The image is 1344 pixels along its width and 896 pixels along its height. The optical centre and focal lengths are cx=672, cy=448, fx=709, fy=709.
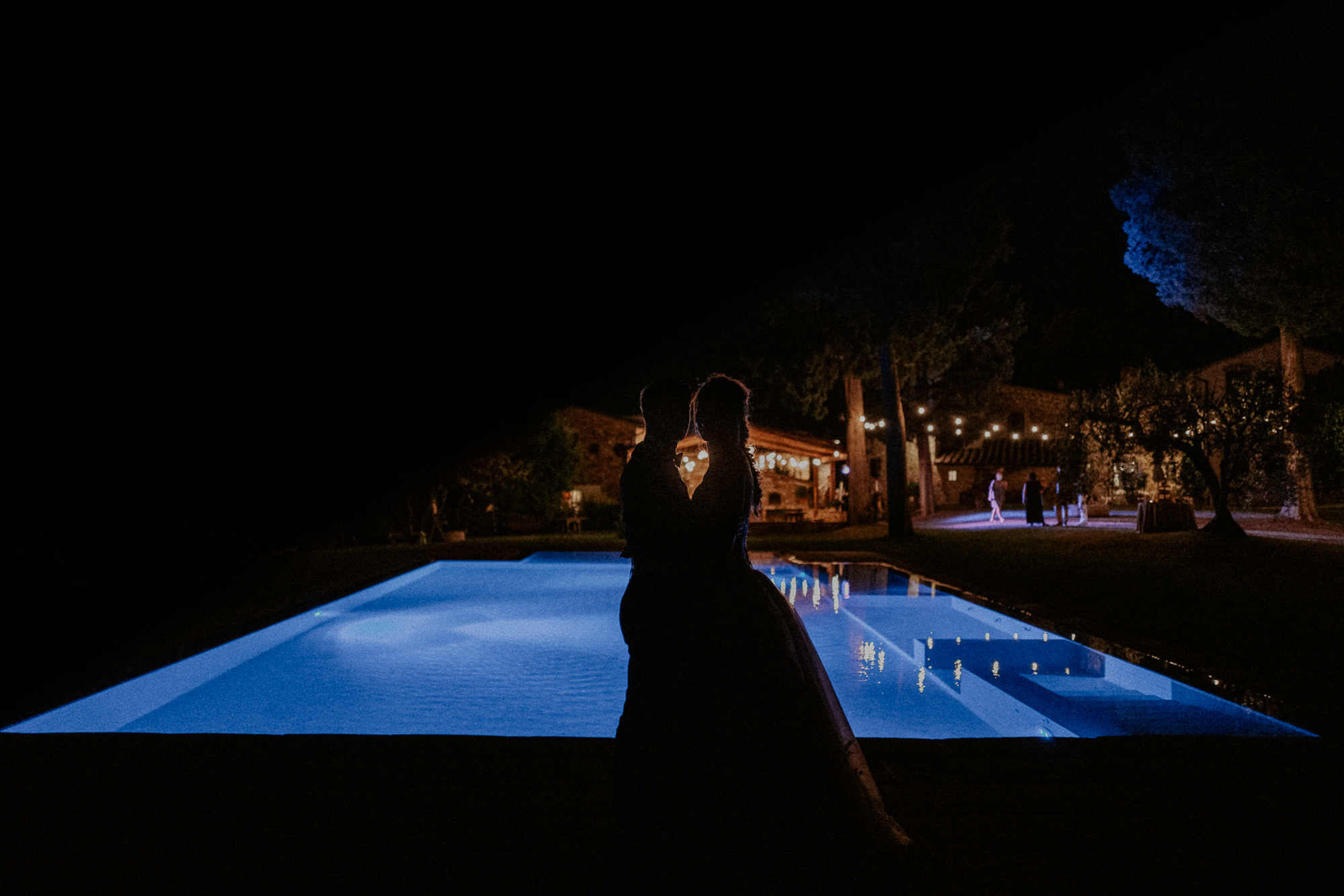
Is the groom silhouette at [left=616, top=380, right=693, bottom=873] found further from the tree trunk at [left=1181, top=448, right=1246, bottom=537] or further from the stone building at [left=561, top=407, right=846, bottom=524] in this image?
the stone building at [left=561, top=407, right=846, bottom=524]

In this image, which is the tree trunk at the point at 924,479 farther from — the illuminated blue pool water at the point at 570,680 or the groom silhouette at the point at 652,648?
the groom silhouette at the point at 652,648

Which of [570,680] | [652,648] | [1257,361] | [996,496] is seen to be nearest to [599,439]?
[996,496]

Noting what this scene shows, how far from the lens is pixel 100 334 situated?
10.3 metres

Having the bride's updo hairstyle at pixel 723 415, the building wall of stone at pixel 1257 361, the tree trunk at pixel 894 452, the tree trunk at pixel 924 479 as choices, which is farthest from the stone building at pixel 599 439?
the bride's updo hairstyle at pixel 723 415

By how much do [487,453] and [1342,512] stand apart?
24168 mm

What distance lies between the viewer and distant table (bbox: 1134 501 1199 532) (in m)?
14.3

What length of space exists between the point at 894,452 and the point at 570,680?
13998 mm

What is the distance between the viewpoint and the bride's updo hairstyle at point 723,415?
89.2 inches

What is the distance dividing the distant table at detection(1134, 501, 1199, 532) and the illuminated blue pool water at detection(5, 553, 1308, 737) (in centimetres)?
810

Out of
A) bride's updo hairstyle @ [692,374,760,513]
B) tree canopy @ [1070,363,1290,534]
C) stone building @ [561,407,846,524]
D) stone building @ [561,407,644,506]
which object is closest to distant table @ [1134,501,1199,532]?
tree canopy @ [1070,363,1290,534]

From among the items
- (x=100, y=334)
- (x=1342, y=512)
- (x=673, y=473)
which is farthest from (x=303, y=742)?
(x=1342, y=512)

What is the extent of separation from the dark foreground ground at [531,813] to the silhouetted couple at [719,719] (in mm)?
84

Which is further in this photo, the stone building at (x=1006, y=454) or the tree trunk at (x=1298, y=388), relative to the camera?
the stone building at (x=1006, y=454)

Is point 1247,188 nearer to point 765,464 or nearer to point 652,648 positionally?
point 765,464
